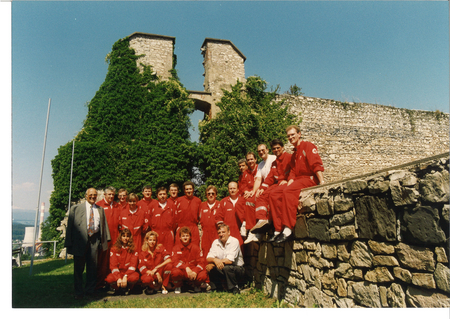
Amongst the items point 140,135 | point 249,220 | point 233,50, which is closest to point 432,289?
point 249,220

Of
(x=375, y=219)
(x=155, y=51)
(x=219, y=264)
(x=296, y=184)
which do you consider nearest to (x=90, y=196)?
(x=219, y=264)

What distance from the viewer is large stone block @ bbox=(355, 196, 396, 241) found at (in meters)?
2.44

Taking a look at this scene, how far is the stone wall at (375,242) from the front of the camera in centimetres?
209

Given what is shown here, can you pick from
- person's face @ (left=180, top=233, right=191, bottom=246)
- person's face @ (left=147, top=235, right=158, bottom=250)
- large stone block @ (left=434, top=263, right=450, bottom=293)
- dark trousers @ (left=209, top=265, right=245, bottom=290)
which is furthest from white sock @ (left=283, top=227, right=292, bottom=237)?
person's face @ (left=147, top=235, right=158, bottom=250)

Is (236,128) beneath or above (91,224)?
above

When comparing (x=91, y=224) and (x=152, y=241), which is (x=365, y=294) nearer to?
(x=152, y=241)

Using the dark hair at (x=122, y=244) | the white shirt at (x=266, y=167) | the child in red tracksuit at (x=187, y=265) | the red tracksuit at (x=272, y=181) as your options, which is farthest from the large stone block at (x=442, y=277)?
the dark hair at (x=122, y=244)

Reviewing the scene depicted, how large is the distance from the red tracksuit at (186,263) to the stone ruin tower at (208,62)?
6.10 meters

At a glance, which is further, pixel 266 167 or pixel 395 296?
pixel 266 167

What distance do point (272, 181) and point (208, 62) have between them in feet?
24.0

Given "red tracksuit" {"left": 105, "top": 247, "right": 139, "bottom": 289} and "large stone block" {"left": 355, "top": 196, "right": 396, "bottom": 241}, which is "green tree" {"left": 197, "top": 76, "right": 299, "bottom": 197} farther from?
"large stone block" {"left": 355, "top": 196, "right": 396, "bottom": 241}

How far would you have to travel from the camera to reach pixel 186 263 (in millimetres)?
4742

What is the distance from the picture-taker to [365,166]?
→ 12.1m

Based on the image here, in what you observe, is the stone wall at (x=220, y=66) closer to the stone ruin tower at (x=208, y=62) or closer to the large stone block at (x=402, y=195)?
the stone ruin tower at (x=208, y=62)
